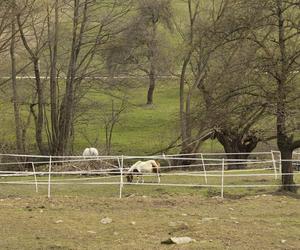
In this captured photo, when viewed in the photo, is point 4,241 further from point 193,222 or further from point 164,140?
point 164,140

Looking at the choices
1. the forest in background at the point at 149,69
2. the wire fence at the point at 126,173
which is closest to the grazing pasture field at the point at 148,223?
the wire fence at the point at 126,173

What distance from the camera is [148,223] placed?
11.7m

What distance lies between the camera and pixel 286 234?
34.3 feet

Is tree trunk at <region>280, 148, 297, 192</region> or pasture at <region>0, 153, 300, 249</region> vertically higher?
tree trunk at <region>280, 148, 297, 192</region>

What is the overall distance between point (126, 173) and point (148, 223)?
948 cm

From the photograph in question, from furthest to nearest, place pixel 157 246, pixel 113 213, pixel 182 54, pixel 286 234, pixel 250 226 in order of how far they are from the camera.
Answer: pixel 182 54
pixel 113 213
pixel 250 226
pixel 286 234
pixel 157 246

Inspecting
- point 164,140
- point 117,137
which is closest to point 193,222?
point 164,140

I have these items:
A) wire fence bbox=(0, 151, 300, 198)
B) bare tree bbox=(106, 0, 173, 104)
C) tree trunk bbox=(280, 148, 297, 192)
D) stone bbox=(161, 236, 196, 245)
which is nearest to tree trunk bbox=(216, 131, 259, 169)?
wire fence bbox=(0, 151, 300, 198)

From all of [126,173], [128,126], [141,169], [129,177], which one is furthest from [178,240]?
[128,126]

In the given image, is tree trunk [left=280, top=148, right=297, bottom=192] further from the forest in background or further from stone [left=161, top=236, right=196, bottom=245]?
stone [left=161, top=236, right=196, bottom=245]

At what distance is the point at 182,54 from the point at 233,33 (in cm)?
1428

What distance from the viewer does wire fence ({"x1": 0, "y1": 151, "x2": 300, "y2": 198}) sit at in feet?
62.6

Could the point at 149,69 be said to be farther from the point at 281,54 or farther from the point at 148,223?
the point at 148,223

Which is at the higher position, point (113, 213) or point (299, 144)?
point (299, 144)
